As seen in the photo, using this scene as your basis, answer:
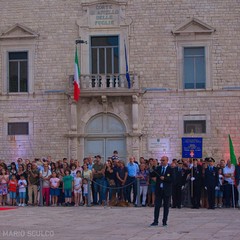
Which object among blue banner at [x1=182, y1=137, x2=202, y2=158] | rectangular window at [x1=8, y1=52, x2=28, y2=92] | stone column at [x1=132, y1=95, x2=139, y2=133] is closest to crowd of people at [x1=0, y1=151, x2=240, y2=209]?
blue banner at [x1=182, y1=137, x2=202, y2=158]

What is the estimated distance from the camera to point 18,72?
29062mm

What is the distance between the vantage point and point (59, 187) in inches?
881

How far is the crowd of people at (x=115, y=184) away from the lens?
69.7 ft

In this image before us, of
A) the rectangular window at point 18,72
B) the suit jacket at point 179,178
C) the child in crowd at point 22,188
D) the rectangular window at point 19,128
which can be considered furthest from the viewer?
the rectangular window at point 18,72

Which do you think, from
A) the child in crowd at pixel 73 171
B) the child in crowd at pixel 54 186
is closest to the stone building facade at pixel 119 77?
the child in crowd at pixel 73 171

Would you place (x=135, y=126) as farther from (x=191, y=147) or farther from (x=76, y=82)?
(x=76, y=82)

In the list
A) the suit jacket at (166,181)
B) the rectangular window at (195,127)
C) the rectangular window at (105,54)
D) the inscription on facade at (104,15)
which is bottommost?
the suit jacket at (166,181)

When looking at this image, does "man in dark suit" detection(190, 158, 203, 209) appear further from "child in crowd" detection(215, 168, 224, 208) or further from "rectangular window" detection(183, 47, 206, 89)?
"rectangular window" detection(183, 47, 206, 89)

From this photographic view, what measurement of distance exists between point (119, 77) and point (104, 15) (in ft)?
9.63

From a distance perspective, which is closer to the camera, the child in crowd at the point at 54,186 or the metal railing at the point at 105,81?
the child in crowd at the point at 54,186

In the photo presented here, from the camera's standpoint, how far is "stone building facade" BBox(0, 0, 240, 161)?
27.8 meters

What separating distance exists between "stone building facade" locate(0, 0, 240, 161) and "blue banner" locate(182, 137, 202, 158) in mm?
262

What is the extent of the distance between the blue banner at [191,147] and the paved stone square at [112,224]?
6784 millimetres

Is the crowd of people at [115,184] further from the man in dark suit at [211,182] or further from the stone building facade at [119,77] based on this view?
the stone building facade at [119,77]
